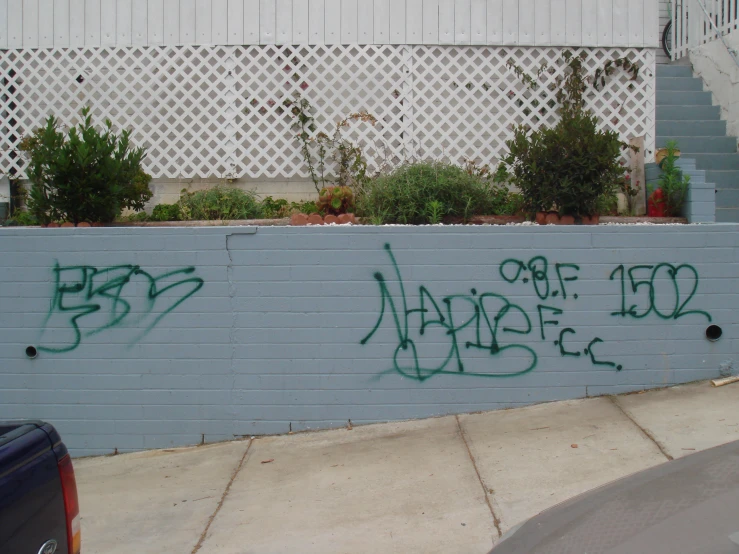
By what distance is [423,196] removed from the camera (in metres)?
6.52

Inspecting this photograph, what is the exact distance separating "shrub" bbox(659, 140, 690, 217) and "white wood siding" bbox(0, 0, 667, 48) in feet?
4.20

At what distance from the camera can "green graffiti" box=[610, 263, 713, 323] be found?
19.9 feet

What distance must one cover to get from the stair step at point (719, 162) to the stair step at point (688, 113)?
67 centimetres

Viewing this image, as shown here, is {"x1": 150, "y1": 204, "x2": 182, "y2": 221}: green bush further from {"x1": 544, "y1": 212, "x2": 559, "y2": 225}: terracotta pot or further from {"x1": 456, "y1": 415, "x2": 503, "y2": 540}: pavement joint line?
{"x1": 544, "y1": 212, "x2": 559, "y2": 225}: terracotta pot

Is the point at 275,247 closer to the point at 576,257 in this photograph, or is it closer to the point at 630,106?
the point at 576,257

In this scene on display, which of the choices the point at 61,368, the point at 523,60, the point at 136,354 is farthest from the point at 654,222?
the point at 61,368

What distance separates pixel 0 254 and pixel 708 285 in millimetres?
5963

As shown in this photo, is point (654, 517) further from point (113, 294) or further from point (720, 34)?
point (720, 34)

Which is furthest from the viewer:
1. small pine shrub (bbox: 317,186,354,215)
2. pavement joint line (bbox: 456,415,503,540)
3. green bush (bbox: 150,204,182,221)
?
green bush (bbox: 150,204,182,221)

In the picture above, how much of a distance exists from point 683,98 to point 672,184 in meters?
2.15

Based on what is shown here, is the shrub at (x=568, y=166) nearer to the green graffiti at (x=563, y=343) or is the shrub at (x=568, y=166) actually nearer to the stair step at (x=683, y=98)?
the green graffiti at (x=563, y=343)

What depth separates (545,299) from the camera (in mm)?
6082

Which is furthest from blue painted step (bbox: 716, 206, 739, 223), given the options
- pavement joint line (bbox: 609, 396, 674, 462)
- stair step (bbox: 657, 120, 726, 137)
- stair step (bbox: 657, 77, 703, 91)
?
pavement joint line (bbox: 609, 396, 674, 462)

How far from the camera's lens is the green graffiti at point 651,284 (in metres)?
6.07
